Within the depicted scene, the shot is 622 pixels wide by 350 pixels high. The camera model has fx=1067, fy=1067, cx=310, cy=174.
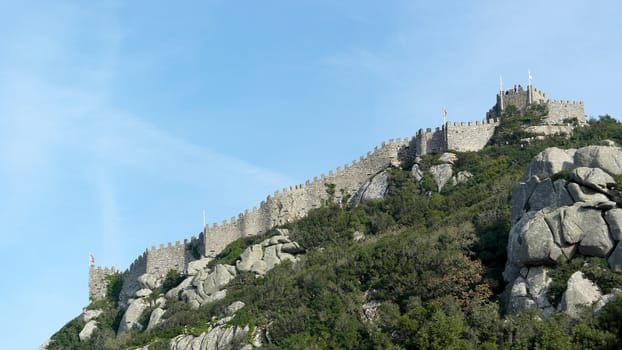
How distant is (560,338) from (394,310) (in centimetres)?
891

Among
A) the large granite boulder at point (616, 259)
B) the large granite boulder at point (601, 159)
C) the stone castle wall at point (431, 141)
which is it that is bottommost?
the large granite boulder at point (616, 259)

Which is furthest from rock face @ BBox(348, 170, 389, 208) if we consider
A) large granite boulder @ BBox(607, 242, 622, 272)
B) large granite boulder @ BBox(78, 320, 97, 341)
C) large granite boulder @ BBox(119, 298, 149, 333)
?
large granite boulder @ BBox(607, 242, 622, 272)

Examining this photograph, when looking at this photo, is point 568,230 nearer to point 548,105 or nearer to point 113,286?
point 548,105

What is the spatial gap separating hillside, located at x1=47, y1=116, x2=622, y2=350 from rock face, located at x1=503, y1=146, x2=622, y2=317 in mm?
427

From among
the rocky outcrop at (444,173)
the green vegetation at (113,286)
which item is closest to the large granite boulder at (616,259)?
the rocky outcrop at (444,173)

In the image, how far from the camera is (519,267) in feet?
125

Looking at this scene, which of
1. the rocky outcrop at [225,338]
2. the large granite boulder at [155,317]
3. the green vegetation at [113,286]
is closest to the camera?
the rocky outcrop at [225,338]

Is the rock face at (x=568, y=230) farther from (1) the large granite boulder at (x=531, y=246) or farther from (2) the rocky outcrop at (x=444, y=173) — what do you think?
(2) the rocky outcrop at (x=444, y=173)

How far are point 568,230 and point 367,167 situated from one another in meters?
24.6

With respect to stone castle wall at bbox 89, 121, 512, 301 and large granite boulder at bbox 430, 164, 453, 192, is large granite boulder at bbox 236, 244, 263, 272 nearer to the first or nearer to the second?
stone castle wall at bbox 89, 121, 512, 301

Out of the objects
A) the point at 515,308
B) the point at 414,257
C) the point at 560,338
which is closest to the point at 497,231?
the point at 414,257

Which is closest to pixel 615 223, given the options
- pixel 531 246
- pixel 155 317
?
pixel 531 246

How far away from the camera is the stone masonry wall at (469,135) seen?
5900 centimetres

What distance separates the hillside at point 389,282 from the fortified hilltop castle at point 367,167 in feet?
2.75
